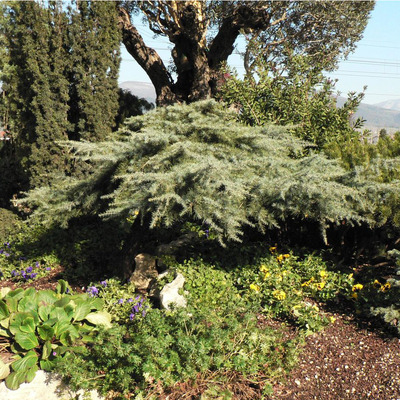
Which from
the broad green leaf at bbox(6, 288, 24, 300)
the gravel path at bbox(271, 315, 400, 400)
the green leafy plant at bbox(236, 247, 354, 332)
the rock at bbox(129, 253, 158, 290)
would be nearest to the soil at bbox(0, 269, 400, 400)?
the gravel path at bbox(271, 315, 400, 400)

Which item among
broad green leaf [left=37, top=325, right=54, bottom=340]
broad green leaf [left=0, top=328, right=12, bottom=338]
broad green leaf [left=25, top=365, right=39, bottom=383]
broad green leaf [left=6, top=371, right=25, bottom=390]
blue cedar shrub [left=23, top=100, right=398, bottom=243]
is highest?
blue cedar shrub [left=23, top=100, right=398, bottom=243]

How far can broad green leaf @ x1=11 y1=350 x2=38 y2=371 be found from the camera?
2799 millimetres

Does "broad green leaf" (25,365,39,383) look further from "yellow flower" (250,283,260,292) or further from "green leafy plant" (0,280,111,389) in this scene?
"yellow flower" (250,283,260,292)

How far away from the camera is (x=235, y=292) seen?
4066 mm

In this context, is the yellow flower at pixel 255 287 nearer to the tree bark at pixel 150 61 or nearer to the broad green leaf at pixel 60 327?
the broad green leaf at pixel 60 327

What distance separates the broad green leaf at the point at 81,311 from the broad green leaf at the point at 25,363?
1.44 ft

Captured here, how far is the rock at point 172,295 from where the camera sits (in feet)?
12.4

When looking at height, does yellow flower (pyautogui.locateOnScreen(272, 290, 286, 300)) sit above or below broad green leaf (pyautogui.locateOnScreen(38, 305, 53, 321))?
above

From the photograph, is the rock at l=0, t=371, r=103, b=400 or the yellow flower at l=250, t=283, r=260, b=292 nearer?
the rock at l=0, t=371, r=103, b=400

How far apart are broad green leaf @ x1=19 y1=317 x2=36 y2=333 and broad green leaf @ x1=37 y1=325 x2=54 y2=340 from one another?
0.06 metres

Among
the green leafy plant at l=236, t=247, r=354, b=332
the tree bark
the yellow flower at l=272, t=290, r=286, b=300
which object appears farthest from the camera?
the tree bark

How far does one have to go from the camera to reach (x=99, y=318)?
3379 millimetres

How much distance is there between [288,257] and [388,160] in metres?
1.57

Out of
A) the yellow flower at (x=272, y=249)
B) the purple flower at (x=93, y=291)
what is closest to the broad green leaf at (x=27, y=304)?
the purple flower at (x=93, y=291)
